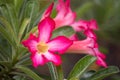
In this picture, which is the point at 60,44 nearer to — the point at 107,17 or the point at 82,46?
the point at 82,46

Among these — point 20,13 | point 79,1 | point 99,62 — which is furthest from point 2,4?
point 79,1

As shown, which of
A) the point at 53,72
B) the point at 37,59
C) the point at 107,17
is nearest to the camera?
the point at 37,59

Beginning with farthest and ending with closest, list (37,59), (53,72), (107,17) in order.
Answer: (107,17) → (53,72) → (37,59)

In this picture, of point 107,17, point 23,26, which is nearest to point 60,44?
point 23,26

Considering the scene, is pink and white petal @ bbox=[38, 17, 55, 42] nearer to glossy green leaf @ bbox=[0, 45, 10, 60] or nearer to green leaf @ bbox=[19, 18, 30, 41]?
green leaf @ bbox=[19, 18, 30, 41]

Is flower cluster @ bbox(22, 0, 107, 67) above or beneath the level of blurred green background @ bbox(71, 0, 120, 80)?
beneath

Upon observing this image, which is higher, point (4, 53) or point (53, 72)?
point (4, 53)

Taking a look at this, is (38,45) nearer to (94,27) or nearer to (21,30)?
(21,30)

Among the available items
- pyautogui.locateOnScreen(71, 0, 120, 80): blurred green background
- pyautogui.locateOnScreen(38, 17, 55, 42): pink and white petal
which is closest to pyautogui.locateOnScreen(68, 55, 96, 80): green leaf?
pyautogui.locateOnScreen(38, 17, 55, 42): pink and white petal
